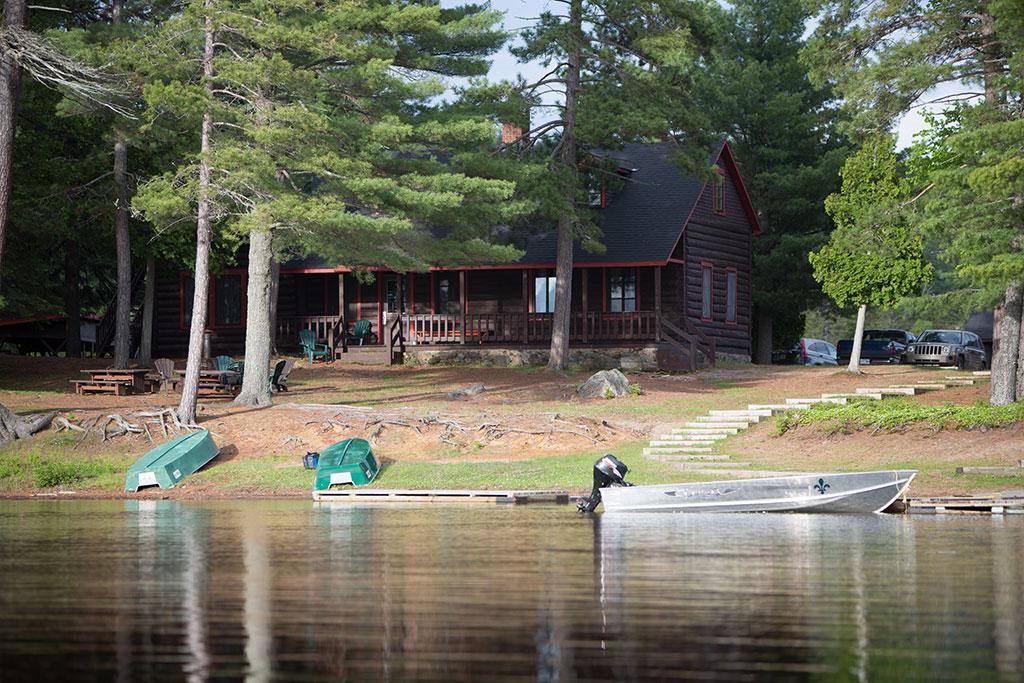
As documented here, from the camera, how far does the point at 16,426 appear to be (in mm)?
29625

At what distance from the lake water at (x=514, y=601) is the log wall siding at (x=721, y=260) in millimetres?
28440

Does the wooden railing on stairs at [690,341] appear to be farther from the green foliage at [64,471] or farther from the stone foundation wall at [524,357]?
the green foliage at [64,471]

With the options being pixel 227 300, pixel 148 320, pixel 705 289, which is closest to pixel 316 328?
pixel 227 300

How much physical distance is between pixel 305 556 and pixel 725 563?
4654 mm

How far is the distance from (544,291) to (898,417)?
71.2ft

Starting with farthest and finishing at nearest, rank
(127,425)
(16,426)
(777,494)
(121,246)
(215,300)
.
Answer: (215,300), (121,246), (127,425), (16,426), (777,494)

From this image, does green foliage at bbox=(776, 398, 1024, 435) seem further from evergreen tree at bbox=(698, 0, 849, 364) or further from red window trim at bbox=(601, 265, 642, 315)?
evergreen tree at bbox=(698, 0, 849, 364)

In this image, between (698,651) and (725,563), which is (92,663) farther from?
(725,563)

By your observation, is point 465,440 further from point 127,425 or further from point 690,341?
point 690,341

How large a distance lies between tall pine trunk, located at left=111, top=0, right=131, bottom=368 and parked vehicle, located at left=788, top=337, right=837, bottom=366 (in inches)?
1166

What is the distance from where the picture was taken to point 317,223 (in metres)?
30.4

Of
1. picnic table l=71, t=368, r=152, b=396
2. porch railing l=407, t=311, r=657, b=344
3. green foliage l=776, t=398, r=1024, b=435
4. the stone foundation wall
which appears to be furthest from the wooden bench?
green foliage l=776, t=398, r=1024, b=435

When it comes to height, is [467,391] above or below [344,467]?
above

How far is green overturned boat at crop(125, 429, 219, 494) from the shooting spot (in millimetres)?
26922
